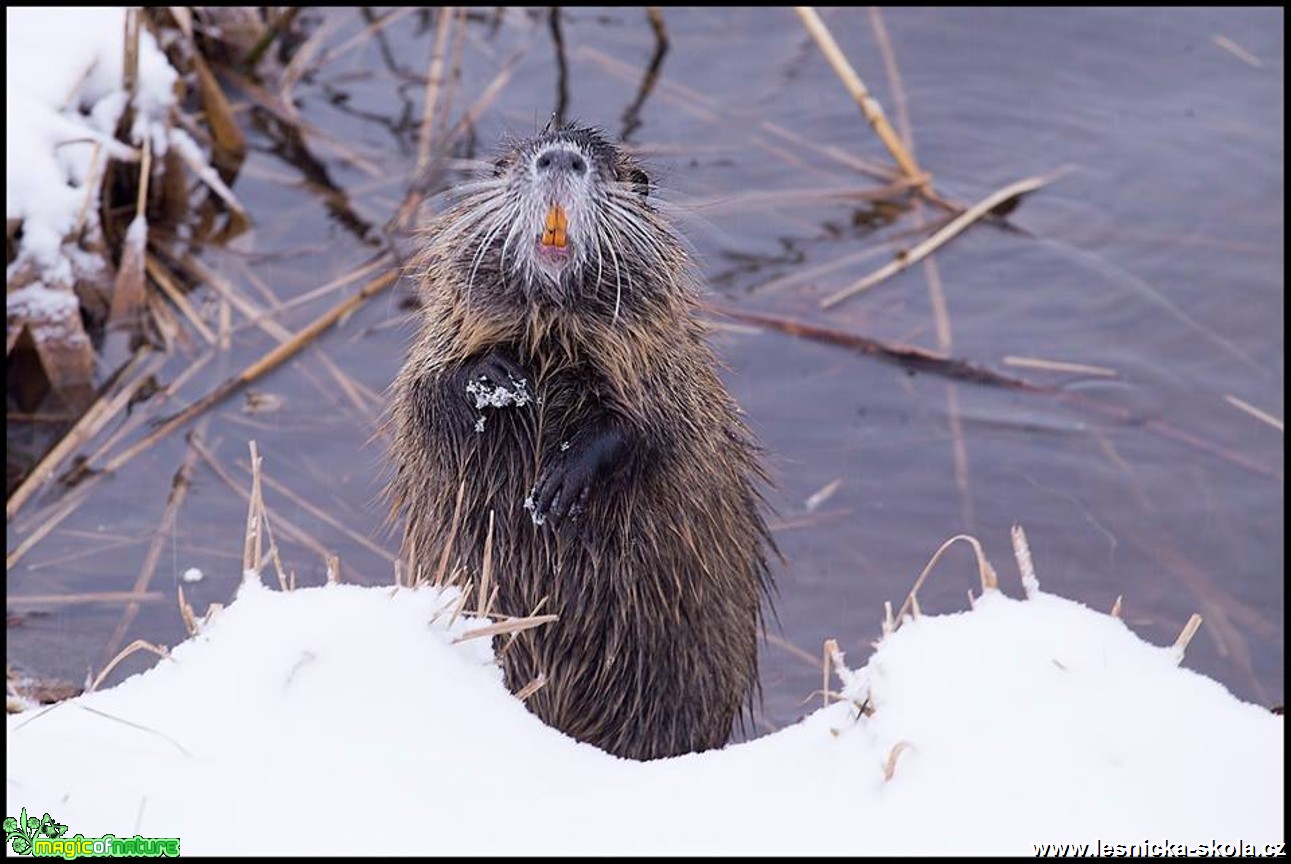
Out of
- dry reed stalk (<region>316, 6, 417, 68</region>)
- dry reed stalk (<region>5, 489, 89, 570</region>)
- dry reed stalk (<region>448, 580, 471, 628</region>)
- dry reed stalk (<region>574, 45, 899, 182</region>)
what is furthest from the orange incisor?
A: dry reed stalk (<region>316, 6, 417, 68</region>)

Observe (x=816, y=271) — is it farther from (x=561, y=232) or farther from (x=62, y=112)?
(x=561, y=232)

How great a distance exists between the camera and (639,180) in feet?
13.0

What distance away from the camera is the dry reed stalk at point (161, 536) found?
476cm

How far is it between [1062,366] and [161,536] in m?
3.04

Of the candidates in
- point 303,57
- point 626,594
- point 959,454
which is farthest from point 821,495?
point 303,57

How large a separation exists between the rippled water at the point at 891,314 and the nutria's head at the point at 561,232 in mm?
309

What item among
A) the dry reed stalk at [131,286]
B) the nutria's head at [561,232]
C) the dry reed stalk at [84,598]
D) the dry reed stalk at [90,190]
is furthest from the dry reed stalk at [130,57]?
the nutria's head at [561,232]

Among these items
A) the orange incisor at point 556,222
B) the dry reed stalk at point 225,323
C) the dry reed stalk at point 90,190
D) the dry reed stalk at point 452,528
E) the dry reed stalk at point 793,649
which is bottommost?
the dry reed stalk at point 793,649

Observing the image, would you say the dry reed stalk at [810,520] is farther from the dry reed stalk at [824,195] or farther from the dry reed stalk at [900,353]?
the dry reed stalk at [824,195]

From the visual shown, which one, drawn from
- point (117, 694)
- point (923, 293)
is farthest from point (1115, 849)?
point (923, 293)

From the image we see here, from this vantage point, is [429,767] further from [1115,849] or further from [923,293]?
[923,293]

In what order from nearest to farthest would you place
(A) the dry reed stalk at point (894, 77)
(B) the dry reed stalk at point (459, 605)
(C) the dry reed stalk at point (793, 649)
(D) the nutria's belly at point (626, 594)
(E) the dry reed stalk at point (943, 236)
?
(B) the dry reed stalk at point (459, 605), (D) the nutria's belly at point (626, 594), (C) the dry reed stalk at point (793, 649), (E) the dry reed stalk at point (943, 236), (A) the dry reed stalk at point (894, 77)

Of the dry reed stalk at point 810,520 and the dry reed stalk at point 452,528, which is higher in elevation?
the dry reed stalk at point 452,528

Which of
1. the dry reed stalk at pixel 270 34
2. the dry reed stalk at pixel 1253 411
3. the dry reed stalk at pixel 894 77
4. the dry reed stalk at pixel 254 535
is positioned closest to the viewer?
the dry reed stalk at pixel 254 535
